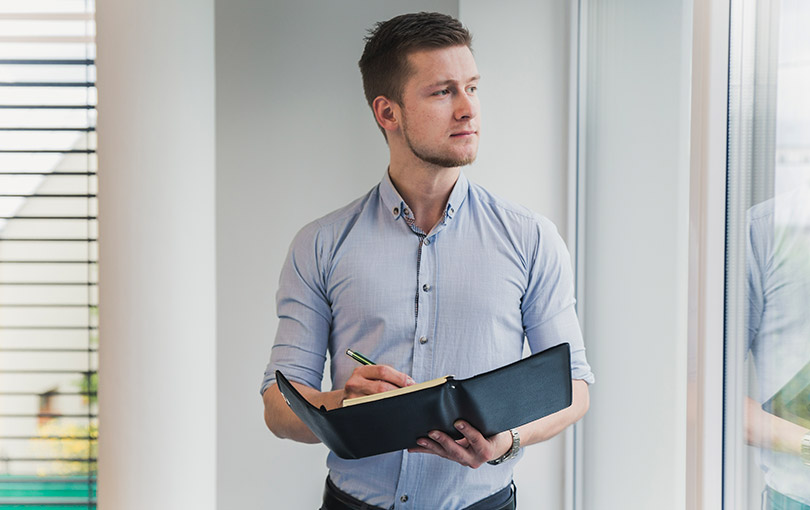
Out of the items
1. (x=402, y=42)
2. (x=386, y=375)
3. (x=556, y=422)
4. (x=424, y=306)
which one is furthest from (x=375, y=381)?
(x=402, y=42)

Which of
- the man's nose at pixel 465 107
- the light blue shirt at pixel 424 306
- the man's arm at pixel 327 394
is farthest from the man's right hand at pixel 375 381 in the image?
the man's nose at pixel 465 107

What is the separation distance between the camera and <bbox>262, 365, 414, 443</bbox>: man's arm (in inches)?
46.6

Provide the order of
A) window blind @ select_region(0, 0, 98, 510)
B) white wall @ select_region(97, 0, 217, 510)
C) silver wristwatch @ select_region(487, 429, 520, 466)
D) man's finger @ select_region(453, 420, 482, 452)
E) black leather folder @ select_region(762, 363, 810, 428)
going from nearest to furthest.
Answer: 1. black leather folder @ select_region(762, 363, 810, 428)
2. man's finger @ select_region(453, 420, 482, 452)
3. silver wristwatch @ select_region(487, 429, 520, 466)
4. white wall @ select_region(97, 0, 217, 510)
5. window blind @ select_region(0, 0, 98, 510)

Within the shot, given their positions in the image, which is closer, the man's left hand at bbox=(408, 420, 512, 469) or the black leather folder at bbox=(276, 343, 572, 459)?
the black leather folder at bbox=(276, 343, 572, 459)

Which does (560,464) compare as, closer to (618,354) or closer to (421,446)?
(618,354)

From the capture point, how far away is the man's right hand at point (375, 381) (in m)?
1.18

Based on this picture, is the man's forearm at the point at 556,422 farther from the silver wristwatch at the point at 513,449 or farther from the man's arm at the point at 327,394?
the man's arm at the point at 327,394

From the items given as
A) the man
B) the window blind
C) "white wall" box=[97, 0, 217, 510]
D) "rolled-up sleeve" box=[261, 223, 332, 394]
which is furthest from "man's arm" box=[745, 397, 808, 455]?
the window blind

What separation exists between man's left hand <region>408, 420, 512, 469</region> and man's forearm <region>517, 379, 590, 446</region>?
13cm

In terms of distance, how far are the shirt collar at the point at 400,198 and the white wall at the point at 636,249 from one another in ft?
1.33

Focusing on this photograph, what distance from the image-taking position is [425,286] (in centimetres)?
145

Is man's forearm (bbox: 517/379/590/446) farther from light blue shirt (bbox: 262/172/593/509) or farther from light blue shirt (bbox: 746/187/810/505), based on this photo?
light blue shirt (bbox: 746/187/810/505)

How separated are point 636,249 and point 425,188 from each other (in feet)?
1.70

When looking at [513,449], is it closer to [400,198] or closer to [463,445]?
[463,445]
